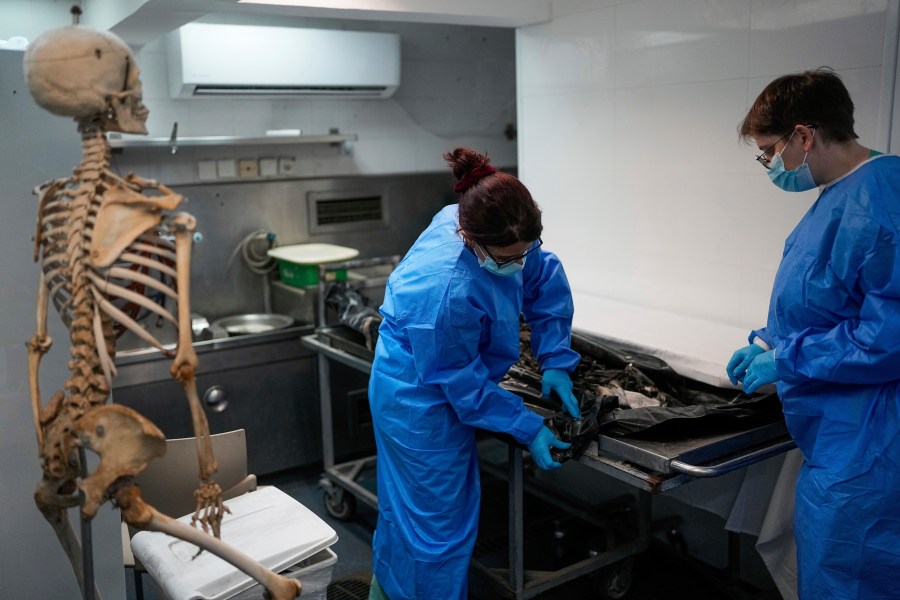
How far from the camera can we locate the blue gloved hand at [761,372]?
213 cm

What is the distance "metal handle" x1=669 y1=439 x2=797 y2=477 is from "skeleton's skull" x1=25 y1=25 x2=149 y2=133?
56.7 inches

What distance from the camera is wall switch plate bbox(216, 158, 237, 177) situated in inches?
165

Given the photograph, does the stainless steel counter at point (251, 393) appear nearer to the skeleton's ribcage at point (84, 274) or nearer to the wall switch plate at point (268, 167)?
the wall switch plate at point (268, 167)

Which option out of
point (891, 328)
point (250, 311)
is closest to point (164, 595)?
point (891, 328)

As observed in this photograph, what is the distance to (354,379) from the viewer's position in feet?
13.6

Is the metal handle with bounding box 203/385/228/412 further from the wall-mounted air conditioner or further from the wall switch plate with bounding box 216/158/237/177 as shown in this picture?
the wall-mounted air conditioner

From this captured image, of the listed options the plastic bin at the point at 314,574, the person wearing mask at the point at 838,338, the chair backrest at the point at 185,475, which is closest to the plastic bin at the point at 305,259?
the chair backrest at the point at 185,475

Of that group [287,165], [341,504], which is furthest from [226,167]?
[341,504]

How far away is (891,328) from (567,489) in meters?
2.19

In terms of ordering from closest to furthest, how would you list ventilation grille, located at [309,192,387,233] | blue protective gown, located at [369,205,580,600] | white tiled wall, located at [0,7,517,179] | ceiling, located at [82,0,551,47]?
blue protective gown, located at [369,205,580,600] → ceiling, located at [82,0,551,47] → white tiled wall, located at [0,7,517,179] → ventilation grille, located at [309,192,387,233]

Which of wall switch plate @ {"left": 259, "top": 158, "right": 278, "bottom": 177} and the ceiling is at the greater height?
the ceiling

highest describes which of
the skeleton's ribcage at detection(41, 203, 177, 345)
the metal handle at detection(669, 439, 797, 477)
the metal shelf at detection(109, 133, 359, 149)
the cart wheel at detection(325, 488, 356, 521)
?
→ the metal shelf at detection(109, 133, 359, 149)

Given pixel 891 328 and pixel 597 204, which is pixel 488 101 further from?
pixel 891 328

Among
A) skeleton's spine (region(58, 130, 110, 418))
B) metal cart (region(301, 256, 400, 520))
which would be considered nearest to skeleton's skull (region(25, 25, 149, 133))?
skeleton's spine (region(58, 130, 110, 418))
